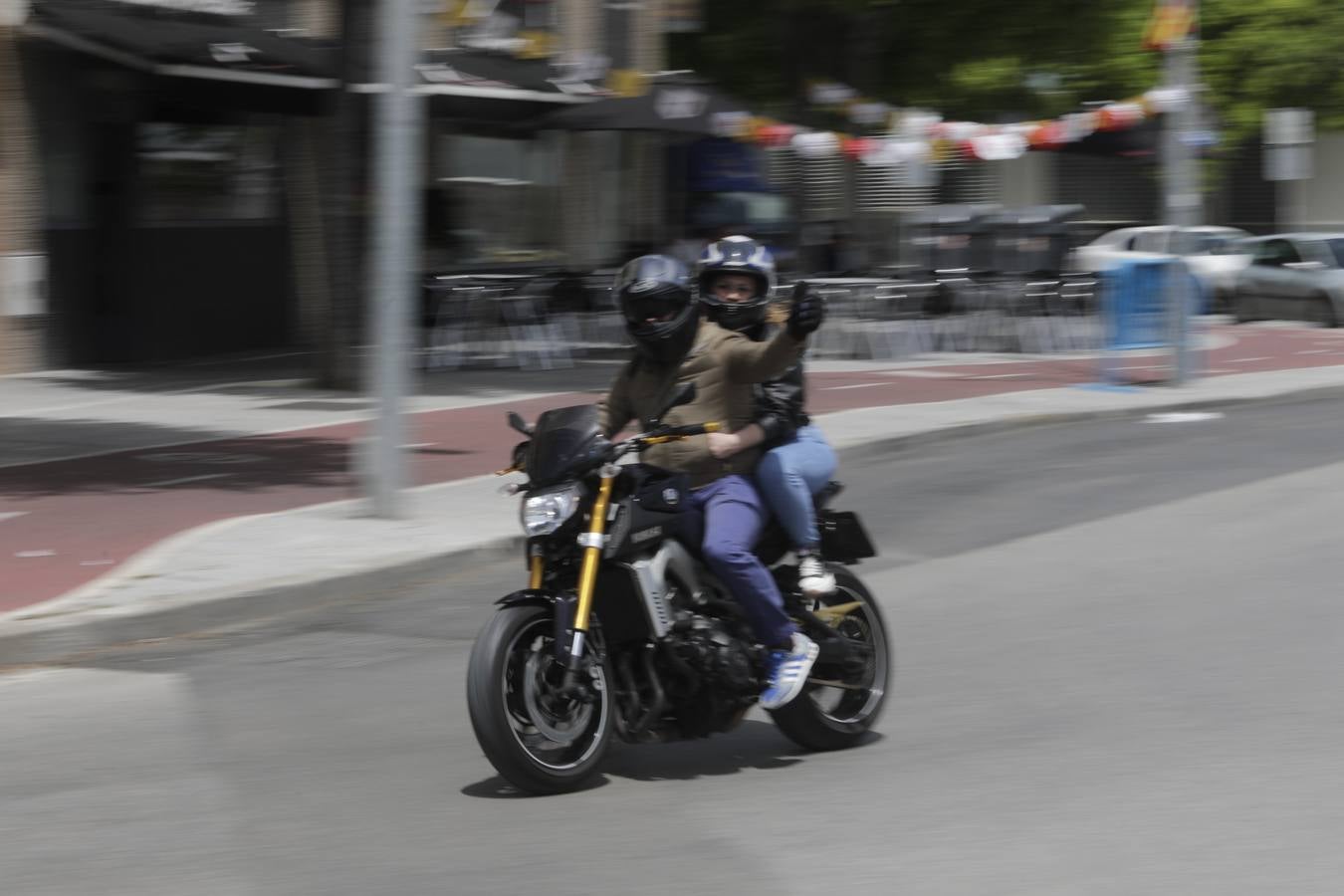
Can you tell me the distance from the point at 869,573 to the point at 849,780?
12.8 ft

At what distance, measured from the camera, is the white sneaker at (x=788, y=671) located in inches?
226

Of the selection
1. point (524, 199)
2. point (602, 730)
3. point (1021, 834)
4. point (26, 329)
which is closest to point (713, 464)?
point (602, 730)

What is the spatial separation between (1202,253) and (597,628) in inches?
1159

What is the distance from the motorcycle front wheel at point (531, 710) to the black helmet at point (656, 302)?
87cm

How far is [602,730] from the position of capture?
548 centimetres

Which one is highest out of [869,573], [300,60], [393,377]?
[300,60]

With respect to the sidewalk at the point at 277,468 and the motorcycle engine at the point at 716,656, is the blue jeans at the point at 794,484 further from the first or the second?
the sidewalk at the point at 277,468

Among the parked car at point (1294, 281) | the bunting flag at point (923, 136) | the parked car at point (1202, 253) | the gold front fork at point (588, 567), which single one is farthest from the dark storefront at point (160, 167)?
the parked car at point (1294, 281)

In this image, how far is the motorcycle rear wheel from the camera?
595 centimetres

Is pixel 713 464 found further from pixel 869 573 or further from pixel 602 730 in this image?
pixel 869 573

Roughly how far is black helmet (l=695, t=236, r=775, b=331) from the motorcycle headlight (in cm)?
82

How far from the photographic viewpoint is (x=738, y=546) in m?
5.63

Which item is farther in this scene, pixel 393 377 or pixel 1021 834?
pixel 393 377

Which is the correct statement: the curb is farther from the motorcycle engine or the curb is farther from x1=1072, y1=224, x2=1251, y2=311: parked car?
x1=1072, y1=224, x2=1251, y2=311: parked car
